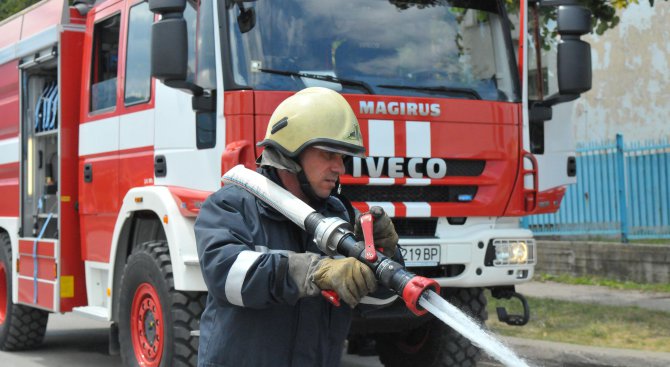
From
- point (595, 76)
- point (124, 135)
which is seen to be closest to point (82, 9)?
point (124, 135)

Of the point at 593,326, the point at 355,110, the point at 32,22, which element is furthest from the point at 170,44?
the point at 593,326

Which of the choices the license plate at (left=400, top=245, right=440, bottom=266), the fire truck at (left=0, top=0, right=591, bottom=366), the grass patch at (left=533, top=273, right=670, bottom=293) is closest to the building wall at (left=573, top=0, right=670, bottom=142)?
the grass patch at (left=533, top=273, right=670, bottom=293)

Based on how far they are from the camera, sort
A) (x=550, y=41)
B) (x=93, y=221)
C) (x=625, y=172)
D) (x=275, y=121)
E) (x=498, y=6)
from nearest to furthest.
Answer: (x=275, y=121) → (x=498, y=6) → (x=93, y=221) → (x=550, y=41) → (x=625, y=172)

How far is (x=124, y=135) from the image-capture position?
23.7ft

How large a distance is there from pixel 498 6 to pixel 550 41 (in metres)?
1.88

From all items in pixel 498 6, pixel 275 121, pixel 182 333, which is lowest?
pixel 182 333

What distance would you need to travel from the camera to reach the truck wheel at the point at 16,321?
9078mm

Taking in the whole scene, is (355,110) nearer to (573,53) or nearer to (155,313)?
(573,53)

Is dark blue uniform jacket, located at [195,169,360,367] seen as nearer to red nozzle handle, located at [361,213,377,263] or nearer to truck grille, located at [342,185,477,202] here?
red nozzle handle, located at [361,213,377,263]

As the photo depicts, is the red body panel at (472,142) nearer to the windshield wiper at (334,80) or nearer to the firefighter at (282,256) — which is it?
the windshield wiper at (334,80)

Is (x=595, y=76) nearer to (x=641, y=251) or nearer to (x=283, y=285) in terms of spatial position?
(x=641, y=251)

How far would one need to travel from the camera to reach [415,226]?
21.8 ft

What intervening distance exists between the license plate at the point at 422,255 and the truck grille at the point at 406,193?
317mm

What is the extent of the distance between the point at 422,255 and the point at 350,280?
3651 mm
